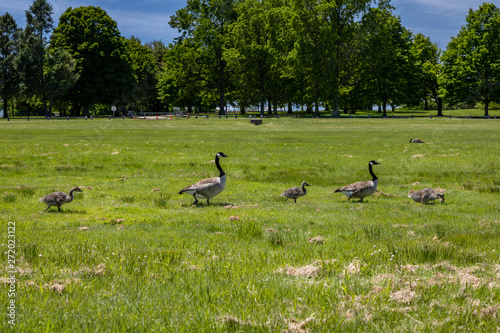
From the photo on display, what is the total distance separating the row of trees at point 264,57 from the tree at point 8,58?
0.23m

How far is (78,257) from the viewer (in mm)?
7668

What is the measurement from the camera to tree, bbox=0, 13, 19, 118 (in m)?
96.4

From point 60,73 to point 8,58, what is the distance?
16892 millimetres

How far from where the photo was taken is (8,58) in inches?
3784

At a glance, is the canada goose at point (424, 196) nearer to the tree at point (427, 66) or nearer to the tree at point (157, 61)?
the tree at point (427, 66)

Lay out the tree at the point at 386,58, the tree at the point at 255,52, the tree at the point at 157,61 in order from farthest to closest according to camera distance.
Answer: the tree at the point at 157,61 < the tree at the point at 255,52 < the tree at the point at 386,58

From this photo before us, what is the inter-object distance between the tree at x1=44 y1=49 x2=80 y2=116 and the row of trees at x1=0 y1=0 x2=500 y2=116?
0.21 m

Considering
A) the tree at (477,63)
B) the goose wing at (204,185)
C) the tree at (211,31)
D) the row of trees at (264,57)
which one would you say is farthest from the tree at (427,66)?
the goose wing at (204,185)

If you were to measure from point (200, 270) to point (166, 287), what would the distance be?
3.30 feet

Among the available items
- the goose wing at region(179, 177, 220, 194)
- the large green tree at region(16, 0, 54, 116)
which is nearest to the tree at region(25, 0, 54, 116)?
the large green tree at region(16, 0, 54, 116)

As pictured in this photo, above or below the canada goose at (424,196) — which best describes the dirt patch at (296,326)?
above

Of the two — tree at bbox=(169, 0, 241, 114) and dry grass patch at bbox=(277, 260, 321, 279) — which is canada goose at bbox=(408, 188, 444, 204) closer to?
dry grass patch at bbox=(277, 260, 321, 279)

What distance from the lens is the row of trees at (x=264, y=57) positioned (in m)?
88.9

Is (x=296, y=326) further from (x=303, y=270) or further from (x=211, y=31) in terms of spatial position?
(x=211, y=31)
